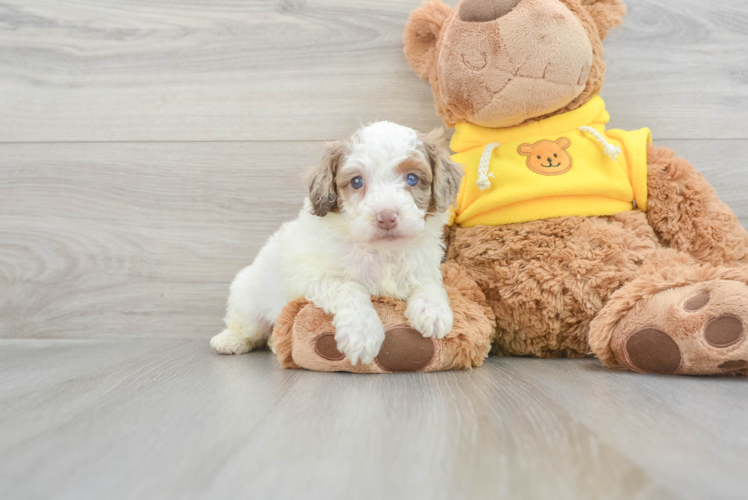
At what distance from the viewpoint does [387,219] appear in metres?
1.12

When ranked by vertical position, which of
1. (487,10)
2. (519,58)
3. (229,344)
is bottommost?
(229,344)

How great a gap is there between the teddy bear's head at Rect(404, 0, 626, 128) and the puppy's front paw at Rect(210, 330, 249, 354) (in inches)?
35.5

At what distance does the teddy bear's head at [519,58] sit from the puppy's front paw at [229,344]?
90 centimetres

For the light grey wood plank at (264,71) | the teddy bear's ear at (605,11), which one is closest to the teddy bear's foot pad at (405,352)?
the light grey wood plank at (264,71)

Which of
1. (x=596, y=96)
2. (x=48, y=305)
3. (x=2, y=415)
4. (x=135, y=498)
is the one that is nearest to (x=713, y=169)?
(x=596, y=96)

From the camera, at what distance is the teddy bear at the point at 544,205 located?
1.23 m

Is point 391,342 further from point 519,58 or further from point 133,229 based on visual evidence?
point 133,229

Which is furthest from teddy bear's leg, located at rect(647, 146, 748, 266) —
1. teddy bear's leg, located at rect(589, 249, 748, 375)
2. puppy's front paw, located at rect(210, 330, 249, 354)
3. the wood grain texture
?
puppy's front paw, located at rect(210, 330, 249, 354)

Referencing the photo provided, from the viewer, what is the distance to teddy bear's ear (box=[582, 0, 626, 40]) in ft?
4.65

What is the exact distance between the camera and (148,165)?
179 cm

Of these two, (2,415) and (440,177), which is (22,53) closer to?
(2,415)

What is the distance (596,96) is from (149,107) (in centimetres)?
144

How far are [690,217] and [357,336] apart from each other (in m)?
0.94

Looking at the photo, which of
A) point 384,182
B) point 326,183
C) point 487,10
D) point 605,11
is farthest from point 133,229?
point 605,11
